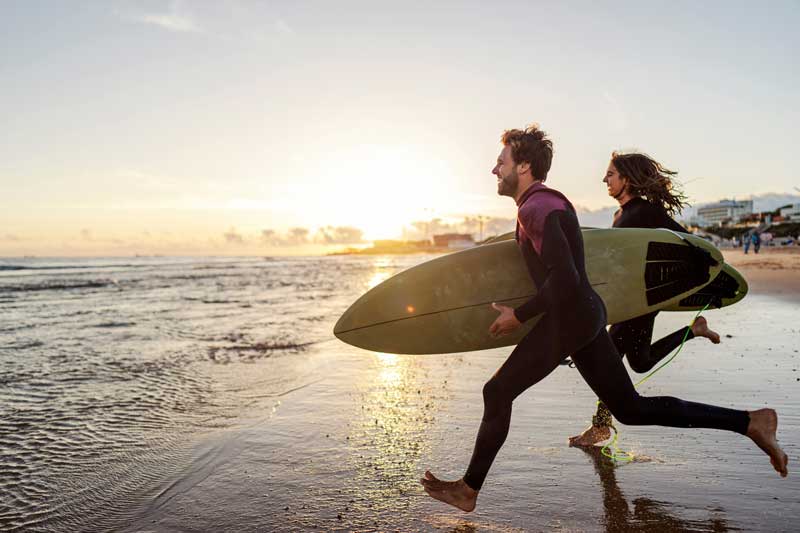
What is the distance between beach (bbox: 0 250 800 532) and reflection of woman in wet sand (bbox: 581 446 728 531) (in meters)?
0.01

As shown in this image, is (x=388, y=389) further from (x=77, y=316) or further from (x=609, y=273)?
(x=77, y=316)

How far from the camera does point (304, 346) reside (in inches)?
346

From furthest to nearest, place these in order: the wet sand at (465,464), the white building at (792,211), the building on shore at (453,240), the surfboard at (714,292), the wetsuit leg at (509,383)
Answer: the building on shore at (453,240), the white building at (792,211), the surfboard at (714,292), the wet sand at (465,464), the wetsuit leg at (509,383)

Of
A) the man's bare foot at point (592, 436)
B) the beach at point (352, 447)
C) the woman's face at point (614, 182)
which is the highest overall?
the woman's face at point (614, 182)

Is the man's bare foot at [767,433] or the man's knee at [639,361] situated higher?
the man's knee at [639,361]

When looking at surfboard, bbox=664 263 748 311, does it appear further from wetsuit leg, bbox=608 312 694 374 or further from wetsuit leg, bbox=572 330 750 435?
wetsuit leg, bbox=572 330 750 435

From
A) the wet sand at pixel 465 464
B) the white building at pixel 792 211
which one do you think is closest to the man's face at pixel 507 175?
the wet sand at pixel 465 464

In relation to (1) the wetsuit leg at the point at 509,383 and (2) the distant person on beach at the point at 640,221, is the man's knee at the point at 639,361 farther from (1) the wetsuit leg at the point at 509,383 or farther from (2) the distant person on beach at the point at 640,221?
(1) the wetsuit leg at the point at 509,383

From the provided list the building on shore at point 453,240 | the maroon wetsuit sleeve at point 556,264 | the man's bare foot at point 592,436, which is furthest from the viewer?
the building on shore at point 453,240

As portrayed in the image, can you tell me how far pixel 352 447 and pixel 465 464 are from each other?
2.88 feet

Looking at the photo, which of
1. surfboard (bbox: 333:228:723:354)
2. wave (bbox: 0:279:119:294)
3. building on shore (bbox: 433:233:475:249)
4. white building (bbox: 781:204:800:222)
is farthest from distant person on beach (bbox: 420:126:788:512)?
white building (bbox: 781:204:800:222)

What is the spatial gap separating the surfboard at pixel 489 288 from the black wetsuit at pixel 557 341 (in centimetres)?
62

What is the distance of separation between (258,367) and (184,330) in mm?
4545

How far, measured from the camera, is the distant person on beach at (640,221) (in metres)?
3.87
